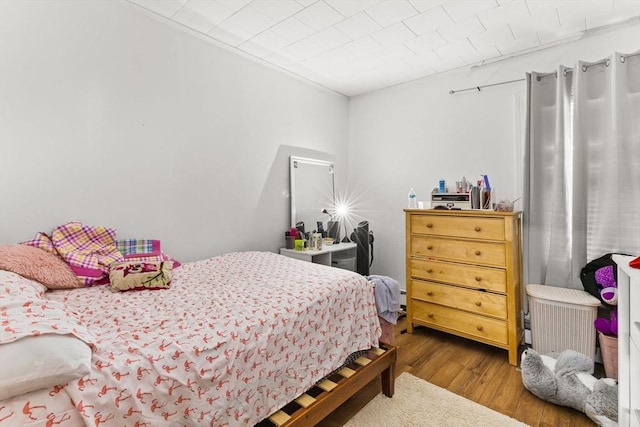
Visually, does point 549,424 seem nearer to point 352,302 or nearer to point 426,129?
point 352,302

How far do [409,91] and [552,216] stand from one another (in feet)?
6.50

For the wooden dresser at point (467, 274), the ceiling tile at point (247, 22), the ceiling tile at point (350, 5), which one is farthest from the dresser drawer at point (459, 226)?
the ceiling tile at point (247, 22)

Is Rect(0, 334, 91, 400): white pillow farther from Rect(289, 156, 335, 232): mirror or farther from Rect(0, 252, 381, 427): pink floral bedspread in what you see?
Rect(289, 156, 335, 232): mirror

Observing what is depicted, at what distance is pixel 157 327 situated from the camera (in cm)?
129

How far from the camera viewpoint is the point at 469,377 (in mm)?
2244

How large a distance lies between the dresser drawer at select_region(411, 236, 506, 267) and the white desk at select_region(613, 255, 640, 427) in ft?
3.11

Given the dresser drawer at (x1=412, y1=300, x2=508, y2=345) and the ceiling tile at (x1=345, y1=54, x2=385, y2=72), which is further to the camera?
the ceiling tile at (x1=345, y1=54, x2=385, y2=72)

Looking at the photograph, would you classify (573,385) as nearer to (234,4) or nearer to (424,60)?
(424,60)

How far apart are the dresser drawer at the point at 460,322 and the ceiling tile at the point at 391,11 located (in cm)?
239

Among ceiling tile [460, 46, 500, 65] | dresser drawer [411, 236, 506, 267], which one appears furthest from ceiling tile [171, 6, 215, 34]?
dresser drawer [411, 236, 506, 267]

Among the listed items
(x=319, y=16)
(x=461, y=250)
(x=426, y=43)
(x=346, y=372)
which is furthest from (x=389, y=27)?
(x=346, y=372)

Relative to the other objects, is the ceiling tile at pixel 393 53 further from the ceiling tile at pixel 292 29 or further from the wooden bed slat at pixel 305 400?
the wooden bed slat at pixel 305 400

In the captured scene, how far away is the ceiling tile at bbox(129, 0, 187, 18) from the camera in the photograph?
7.18ft

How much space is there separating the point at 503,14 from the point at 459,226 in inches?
63.9
